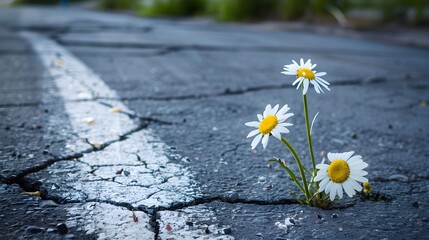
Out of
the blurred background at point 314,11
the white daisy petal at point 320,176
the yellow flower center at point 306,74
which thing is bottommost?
the white daisy petal at point 320,176

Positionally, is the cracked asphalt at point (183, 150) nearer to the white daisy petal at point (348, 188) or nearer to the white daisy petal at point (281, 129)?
the white daisy petal at point (348, 188)

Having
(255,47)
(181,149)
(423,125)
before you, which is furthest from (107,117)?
(255,47)

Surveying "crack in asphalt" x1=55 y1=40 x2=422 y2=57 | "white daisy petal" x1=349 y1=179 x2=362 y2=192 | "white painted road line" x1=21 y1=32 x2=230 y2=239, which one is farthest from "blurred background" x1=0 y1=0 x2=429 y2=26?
"white daisy petal" x1=349 y1=179 x2=362 y2=192

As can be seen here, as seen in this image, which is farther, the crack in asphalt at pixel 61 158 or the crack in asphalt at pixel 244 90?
the crack in asphalt at pixel 244 90

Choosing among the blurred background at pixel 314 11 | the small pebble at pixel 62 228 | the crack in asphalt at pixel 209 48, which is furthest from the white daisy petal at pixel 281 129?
the blurred background at pixel 314 11

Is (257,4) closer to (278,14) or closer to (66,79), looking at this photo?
(278,14)

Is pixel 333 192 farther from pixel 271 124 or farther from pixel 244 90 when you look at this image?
pixel 244 90
